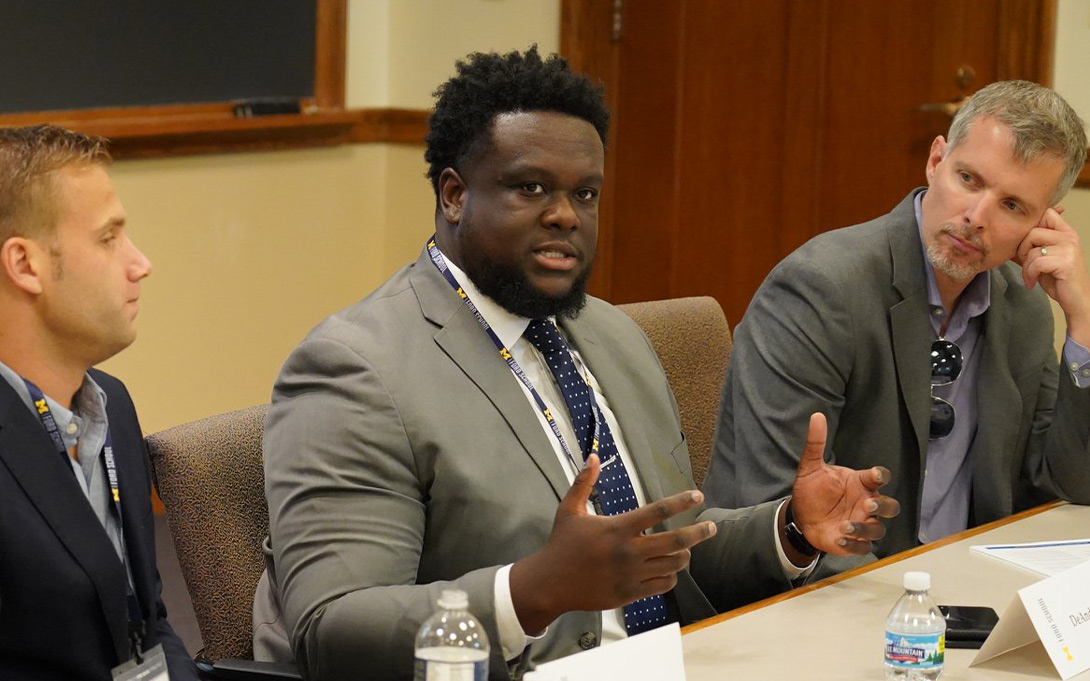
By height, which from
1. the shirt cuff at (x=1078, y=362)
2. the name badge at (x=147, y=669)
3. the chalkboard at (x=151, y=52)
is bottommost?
the name badge at (x=147, y=669)

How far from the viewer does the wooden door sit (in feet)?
17.1

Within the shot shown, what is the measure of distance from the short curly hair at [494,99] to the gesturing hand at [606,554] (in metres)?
0.72

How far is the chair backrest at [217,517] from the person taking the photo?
204 cm

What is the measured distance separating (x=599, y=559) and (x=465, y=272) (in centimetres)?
67

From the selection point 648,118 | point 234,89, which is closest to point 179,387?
point 234,89

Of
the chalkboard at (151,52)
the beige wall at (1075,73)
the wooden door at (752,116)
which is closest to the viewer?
the chalkboard at (151,52)

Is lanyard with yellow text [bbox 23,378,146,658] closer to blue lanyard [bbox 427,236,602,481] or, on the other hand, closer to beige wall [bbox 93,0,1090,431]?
blue lanyard [bbox 427,236,602,481]

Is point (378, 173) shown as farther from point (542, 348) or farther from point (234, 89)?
point (542, 348)

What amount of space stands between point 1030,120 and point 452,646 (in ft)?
5.76

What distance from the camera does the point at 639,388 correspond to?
95.4 inches

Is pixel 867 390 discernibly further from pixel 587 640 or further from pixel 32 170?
pixel 32 170

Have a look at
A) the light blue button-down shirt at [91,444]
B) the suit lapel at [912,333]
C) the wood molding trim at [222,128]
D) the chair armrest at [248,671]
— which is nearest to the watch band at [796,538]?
the suit lapel at [912,333]

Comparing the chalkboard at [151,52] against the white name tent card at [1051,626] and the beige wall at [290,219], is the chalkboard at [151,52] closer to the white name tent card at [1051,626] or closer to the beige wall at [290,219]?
the beige wall at [290,219]

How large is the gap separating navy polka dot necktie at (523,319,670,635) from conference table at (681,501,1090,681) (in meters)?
0.23
